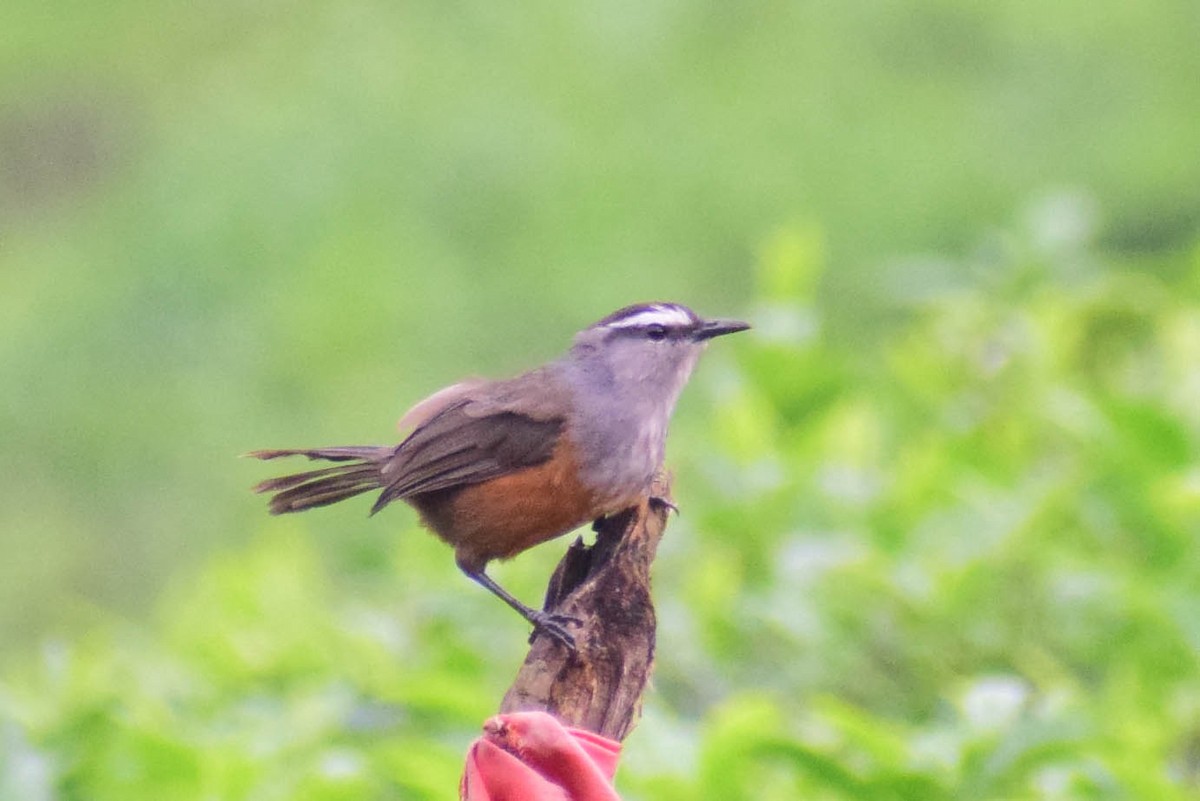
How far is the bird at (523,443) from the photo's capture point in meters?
3.93

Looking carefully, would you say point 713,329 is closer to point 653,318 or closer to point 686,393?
point 653,318

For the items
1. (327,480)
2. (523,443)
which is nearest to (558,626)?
(523,443)

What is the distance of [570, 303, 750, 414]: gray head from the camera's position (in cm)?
412

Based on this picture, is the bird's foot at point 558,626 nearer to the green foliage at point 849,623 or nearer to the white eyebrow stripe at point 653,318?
the green foliage at point 849,623

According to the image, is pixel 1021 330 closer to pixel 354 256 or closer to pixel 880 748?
pixel 880 748

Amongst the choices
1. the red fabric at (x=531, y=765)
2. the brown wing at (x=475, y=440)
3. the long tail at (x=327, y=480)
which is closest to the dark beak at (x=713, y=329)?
the brown wing at (x=475, y=440)

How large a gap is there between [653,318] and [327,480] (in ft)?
2.53

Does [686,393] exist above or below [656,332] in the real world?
above

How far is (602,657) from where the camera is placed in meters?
2.85

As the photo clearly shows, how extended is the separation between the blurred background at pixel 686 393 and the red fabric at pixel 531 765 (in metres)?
0.85

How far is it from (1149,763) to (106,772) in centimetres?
182

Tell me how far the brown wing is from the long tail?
0.08 meters

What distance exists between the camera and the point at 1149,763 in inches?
129

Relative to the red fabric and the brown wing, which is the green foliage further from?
the red fabric
